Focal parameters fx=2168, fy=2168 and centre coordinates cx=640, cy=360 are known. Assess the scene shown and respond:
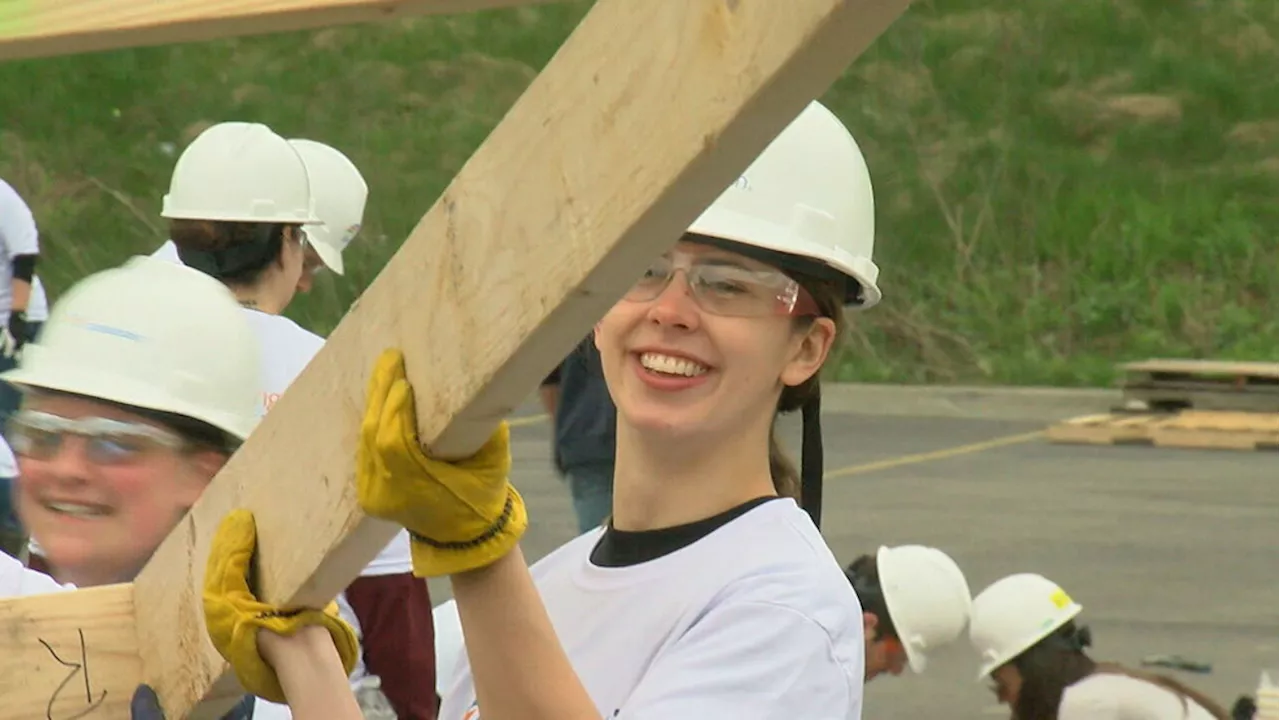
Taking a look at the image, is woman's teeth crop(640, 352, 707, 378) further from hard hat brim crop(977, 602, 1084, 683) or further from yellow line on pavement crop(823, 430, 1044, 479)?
yellow line on pavement crop(823, 430, 1044, 479)

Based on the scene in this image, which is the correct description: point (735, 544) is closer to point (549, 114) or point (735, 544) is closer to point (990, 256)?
point (549, 114)

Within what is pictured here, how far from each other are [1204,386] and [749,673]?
44.9 ft

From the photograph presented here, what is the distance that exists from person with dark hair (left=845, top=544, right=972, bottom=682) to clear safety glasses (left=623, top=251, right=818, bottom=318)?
3.28 metres

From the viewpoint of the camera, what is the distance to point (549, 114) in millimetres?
1560

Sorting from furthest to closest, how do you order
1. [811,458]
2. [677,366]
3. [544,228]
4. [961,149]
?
[961,149]
[811,458]
[677,366]
[544,228]

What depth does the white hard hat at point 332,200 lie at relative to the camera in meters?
6.21

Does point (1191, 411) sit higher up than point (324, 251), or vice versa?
point (1191, 411)

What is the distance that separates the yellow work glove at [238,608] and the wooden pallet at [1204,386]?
1374 cm

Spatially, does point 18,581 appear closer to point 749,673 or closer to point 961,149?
point 749,673

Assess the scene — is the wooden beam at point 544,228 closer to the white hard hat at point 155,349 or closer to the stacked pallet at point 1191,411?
the white hard hat at point 155,349

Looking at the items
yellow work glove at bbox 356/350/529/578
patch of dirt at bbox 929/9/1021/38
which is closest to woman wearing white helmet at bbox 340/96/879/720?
yellow work glove at bbox 356/350/529/578

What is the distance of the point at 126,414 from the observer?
2543 mm

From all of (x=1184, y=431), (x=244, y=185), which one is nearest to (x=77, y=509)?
(x=244, y=185)

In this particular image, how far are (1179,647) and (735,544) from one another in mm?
6709
